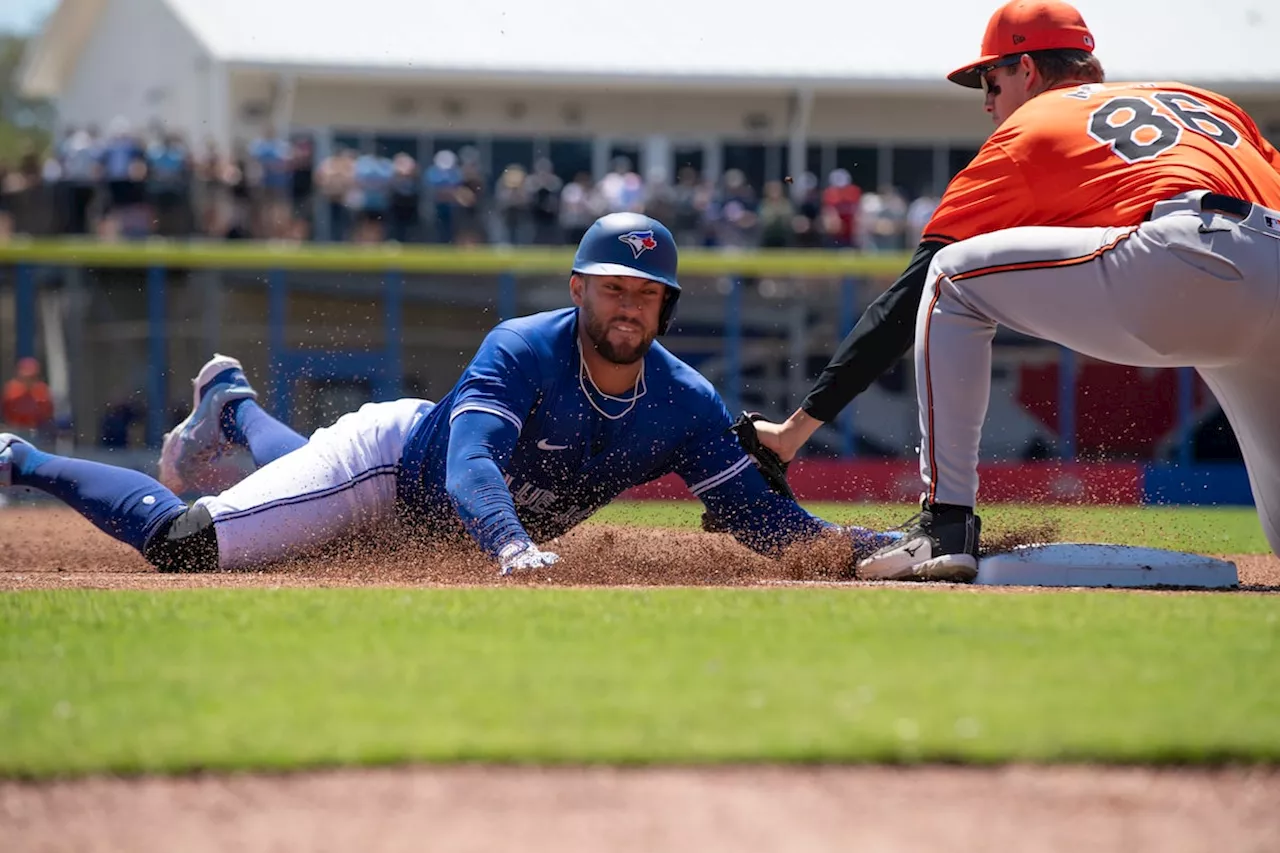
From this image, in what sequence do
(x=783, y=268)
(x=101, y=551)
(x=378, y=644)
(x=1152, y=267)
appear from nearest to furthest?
(x=378, y=644)
(x=1152, y=267)
(x=101, y=551)
(x=783, y=268)

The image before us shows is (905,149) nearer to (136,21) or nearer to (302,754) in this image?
(136,21)

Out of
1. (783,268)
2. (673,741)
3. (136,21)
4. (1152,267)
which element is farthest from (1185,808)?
(136,21)

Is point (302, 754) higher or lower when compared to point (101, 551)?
higher

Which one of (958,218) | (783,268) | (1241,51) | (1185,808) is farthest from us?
(1241,51)

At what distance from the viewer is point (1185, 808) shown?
2.98 m

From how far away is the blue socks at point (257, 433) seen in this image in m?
7.32

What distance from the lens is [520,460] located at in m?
6.17

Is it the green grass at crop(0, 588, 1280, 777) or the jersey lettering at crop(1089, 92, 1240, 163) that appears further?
the jersey lettering at crop(1089, 92, 1240, 163)

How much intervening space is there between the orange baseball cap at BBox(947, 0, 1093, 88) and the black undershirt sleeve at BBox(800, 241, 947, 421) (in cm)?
81

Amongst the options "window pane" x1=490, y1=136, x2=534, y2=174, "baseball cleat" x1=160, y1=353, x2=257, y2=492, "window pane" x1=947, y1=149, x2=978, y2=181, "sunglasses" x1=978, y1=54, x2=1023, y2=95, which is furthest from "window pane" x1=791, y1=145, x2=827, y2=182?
"sunglasses" x1=978, y1=54, x2=1023, y2=95

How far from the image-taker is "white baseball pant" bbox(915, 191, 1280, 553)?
5148mm

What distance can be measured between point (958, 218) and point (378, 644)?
2767mm

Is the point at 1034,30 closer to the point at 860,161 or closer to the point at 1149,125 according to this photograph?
the point at 1149,125

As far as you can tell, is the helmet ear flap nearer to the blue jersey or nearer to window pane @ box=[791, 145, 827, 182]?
the blue jersey
